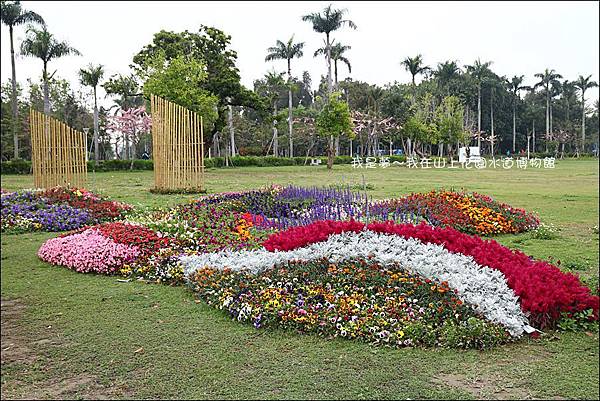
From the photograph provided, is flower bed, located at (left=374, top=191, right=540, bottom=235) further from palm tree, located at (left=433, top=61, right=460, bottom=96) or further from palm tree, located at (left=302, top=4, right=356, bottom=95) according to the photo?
palm tree, located at (left=433, top=61, right=460, bottom=96)

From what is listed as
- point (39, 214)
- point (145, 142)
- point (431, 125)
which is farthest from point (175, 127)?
point (145, 142)

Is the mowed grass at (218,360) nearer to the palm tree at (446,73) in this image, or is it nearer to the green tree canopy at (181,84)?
the green tree canopy at (181,84)

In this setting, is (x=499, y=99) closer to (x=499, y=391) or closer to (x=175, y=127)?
(x=175, y=127)

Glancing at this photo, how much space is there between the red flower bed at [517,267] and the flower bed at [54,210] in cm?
446

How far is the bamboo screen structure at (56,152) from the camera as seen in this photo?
13273 mm

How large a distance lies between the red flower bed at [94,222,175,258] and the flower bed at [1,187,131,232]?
7.00ft

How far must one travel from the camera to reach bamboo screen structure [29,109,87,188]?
13273 mm

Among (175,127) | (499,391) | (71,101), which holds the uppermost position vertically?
(71,101)

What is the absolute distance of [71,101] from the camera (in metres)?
34.6

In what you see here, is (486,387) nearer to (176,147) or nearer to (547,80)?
(176,147)

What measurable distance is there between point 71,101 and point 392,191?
26225 millimetres

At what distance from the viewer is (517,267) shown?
442cm

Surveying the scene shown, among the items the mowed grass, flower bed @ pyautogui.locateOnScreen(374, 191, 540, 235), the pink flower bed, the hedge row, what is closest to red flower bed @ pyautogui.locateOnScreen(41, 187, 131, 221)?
the pink flower bed

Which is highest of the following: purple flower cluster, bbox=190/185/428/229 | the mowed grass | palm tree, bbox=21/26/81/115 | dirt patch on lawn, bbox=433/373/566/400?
palm tree, bbox=21/26/81/115
